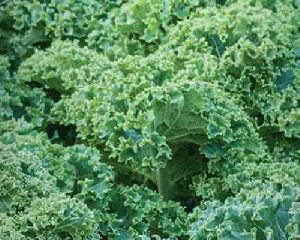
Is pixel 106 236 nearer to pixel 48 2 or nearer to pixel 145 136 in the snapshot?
pixel 145 136

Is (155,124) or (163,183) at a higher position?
(155,124)

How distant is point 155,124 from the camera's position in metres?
4.78

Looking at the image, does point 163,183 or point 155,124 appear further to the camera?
point 163,183

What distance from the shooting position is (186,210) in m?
5.36

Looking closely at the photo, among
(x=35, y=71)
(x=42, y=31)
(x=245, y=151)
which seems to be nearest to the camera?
(x=245, y=151)

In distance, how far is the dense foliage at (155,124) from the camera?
416 centimetres

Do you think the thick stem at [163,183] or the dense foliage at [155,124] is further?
the thick stem at [163,183]

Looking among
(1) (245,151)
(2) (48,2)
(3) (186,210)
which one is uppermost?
(2) (48,2)

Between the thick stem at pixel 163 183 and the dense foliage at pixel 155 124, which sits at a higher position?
the dense foliage at pixel 155 124

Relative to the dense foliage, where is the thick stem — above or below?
below

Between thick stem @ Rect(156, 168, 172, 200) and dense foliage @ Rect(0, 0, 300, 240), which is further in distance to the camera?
thick stem @ Rect(156, 168, 172, 200)

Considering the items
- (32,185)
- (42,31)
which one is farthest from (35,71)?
(32,185)

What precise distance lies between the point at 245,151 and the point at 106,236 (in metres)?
0.98

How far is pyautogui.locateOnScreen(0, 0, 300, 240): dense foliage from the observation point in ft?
13.6
